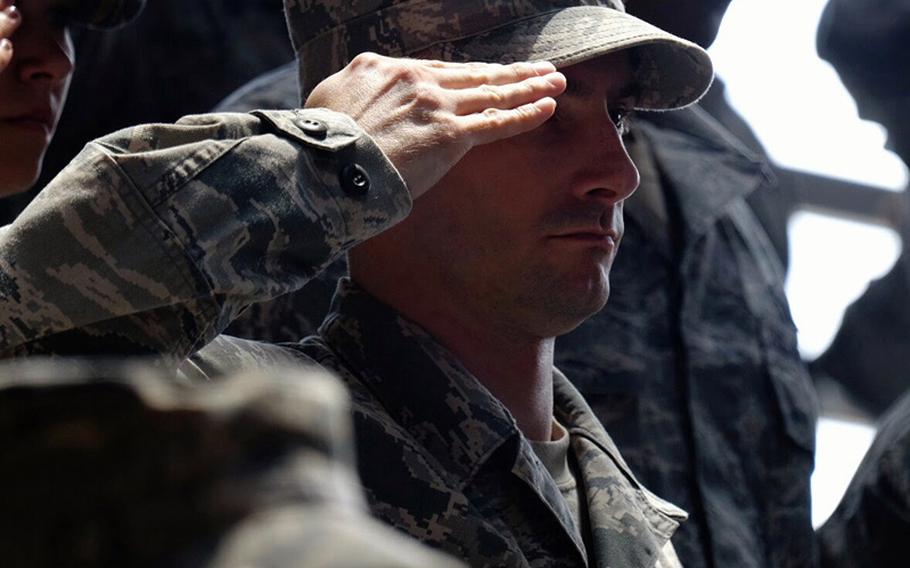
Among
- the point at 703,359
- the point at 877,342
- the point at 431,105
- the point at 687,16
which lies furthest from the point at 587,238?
the point at 877,342

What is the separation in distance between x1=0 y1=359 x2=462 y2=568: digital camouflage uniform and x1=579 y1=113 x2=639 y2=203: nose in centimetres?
185

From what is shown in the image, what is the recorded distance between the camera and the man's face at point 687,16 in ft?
12.7

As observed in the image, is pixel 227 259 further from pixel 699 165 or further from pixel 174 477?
pixel 699 165

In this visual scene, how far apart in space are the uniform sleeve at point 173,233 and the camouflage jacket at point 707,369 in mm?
1606

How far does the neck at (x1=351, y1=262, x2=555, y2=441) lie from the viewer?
261 centimetres

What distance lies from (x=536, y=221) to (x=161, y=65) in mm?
2464

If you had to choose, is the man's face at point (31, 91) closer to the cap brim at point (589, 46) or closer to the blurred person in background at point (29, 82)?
the blurred person in background at point (29, 82)

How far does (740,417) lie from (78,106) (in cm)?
181

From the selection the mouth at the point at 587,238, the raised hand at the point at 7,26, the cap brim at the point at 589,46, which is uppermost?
the raised hand at the point at 7,26

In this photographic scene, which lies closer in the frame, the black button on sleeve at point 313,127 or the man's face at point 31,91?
the black button on sleeve at point 313,127

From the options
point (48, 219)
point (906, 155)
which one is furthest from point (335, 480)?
point (906, 155)

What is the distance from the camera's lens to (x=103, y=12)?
112 inches

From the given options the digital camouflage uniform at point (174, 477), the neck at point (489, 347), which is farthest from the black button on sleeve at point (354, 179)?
the digital camouflage uniform at point (174, 477)

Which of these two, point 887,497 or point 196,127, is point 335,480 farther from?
point 887,497
